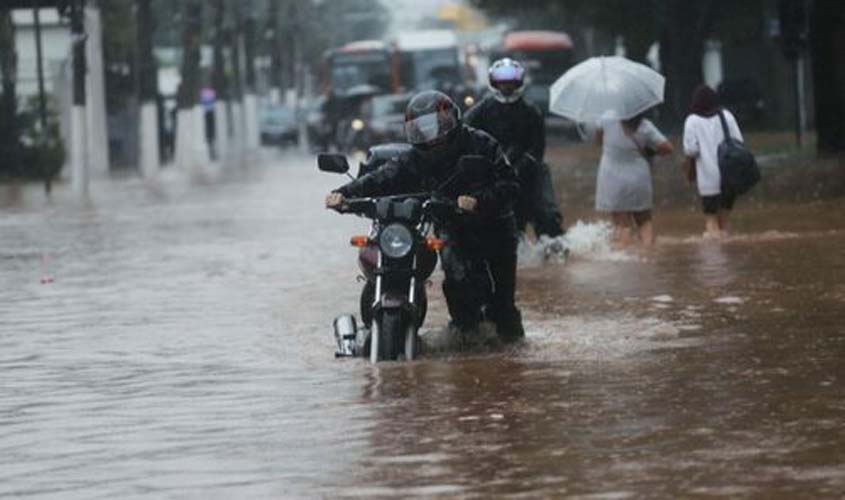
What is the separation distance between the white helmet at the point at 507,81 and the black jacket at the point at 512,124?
51mm

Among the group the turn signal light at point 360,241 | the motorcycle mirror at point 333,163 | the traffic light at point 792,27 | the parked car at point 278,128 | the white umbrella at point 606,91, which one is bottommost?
the parked car at point 278,128

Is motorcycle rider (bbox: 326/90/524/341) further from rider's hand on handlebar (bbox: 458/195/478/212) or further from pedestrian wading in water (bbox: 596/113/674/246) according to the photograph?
pedestrian wading in water (bbox: 596/113/674/246)

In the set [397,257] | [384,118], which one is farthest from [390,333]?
[384,118]

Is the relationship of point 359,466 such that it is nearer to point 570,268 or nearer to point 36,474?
point 36,474

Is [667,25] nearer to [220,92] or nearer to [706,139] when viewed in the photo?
[220,92]

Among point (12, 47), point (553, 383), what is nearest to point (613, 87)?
point (553, 383)

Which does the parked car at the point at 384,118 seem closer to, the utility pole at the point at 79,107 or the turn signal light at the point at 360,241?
the utility pole at the point at 79,107

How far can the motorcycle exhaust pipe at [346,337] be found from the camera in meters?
15.5

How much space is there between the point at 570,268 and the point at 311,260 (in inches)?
147

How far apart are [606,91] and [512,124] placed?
154 inches

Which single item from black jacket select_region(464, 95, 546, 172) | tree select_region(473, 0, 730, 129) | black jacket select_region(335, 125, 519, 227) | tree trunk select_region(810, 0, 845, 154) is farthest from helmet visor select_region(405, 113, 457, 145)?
tree select_region(473, 0, 730, 129)

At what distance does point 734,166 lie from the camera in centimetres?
2433

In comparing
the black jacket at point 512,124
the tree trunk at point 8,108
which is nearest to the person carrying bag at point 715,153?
the black jacket at point 512,124

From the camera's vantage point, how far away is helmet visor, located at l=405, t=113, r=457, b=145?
15047 mm
